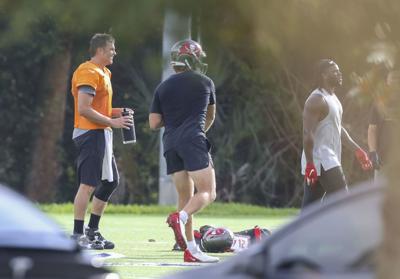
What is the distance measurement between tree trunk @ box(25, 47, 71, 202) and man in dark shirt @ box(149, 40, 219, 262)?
21.3 metres

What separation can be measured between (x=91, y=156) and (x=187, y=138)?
161 centimetres

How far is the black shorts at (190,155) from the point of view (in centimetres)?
1269

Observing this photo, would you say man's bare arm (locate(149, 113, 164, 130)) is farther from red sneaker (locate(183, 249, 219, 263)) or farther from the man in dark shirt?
red sneaker (locate(183, 249, 219, 263))

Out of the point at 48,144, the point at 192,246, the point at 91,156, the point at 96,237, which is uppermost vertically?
the point at 48,144

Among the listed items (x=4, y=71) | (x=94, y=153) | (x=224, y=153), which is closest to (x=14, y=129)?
(x=4, y=71)

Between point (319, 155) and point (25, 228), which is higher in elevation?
point (319, 155)

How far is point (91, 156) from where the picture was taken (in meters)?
14.1

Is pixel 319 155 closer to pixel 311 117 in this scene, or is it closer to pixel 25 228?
pixel 311 117

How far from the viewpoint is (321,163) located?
12.9 meters

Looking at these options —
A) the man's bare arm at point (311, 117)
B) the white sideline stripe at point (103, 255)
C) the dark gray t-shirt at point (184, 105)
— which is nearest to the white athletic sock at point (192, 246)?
the white sideline stripe at point (103, 255)

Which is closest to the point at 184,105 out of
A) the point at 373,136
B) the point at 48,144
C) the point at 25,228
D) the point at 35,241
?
the point at 373,136


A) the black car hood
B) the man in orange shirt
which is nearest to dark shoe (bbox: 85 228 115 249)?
the man in orange shirt

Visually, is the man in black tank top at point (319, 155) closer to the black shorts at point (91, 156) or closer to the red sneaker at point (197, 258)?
the red sneaker at point (197, 258)

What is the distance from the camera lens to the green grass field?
11.9 meters
